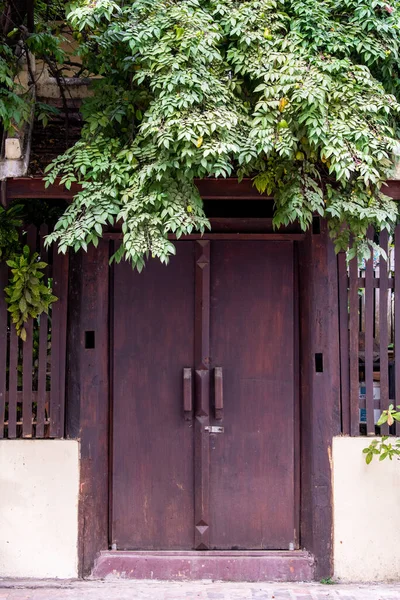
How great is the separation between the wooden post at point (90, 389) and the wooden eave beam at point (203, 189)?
0.56 meters

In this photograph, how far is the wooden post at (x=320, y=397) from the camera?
16.2 feet

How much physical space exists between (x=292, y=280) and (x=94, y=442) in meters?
2.03

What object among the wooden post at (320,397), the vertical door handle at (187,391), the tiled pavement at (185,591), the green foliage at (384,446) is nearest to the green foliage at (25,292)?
the vertical door handle at (187,391)

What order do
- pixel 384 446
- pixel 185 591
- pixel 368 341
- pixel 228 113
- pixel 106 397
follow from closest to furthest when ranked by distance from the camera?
pixel 228 113 < pixel 185 591 < pixel 384 446 < pixel 368 341 < pixel 106 397

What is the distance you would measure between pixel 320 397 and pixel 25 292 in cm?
240

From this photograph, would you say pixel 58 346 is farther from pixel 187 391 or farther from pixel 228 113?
pixel 228 113

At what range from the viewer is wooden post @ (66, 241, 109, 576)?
4.96 metres


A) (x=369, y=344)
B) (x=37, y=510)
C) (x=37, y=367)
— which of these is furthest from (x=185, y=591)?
(x=369, y=344)

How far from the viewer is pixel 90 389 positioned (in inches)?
198

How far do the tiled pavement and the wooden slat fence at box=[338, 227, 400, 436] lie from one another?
1.14 m

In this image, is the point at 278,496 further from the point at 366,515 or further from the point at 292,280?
the point at 292,280

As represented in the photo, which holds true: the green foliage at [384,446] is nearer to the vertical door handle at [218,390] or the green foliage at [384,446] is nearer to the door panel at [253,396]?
the door panel at [253,396]

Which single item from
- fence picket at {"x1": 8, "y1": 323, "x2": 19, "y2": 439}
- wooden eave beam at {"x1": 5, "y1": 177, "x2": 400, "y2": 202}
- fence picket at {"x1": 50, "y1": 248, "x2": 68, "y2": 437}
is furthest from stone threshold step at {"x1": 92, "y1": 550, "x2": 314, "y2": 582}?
wooden eave beam at {"x1": 5, "y1": 177, "x2": 400, "y2": 202}

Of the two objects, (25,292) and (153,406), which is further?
(153,406)
